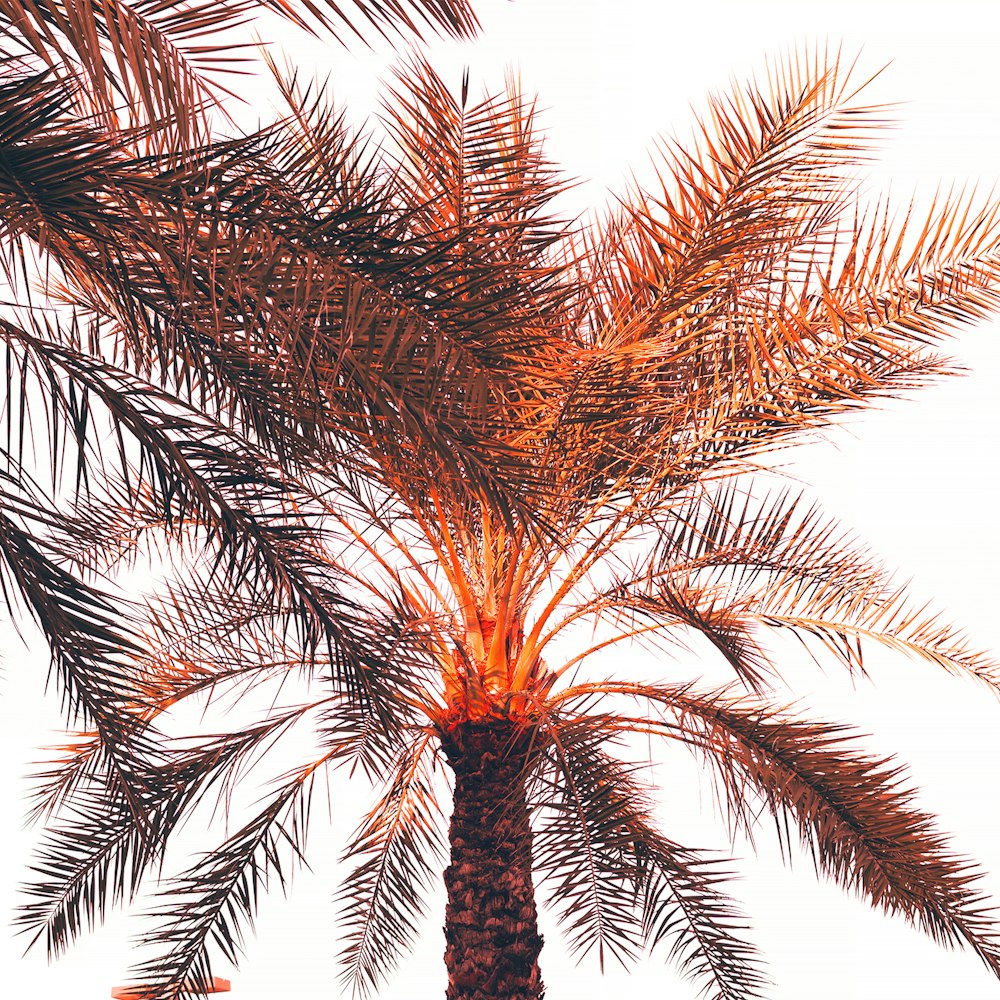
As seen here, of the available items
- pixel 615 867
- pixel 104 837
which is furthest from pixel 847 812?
pixel 104 837

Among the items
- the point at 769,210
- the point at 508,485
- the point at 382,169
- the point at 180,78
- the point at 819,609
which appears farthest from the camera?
the point at 819,609

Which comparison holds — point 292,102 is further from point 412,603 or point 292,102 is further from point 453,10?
point 453,10

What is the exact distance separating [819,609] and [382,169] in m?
3.07

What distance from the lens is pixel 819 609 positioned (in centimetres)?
713

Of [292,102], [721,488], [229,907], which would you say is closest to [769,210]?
[721,488]

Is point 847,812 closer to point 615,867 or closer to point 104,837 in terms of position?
point 615,867

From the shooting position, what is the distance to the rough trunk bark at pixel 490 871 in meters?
6.81

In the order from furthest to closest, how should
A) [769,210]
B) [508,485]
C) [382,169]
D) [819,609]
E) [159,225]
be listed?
[819,609], [769,210], [382,169], [508,485], [159,225]

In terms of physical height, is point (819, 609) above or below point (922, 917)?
above

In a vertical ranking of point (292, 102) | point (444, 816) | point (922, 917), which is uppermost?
point (292, 102)

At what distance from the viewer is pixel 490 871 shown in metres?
6.85

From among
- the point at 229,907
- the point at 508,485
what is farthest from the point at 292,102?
the point at 229,907

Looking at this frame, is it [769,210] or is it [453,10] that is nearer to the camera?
[453,10]

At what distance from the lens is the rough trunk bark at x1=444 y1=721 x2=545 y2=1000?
6.81 metres
